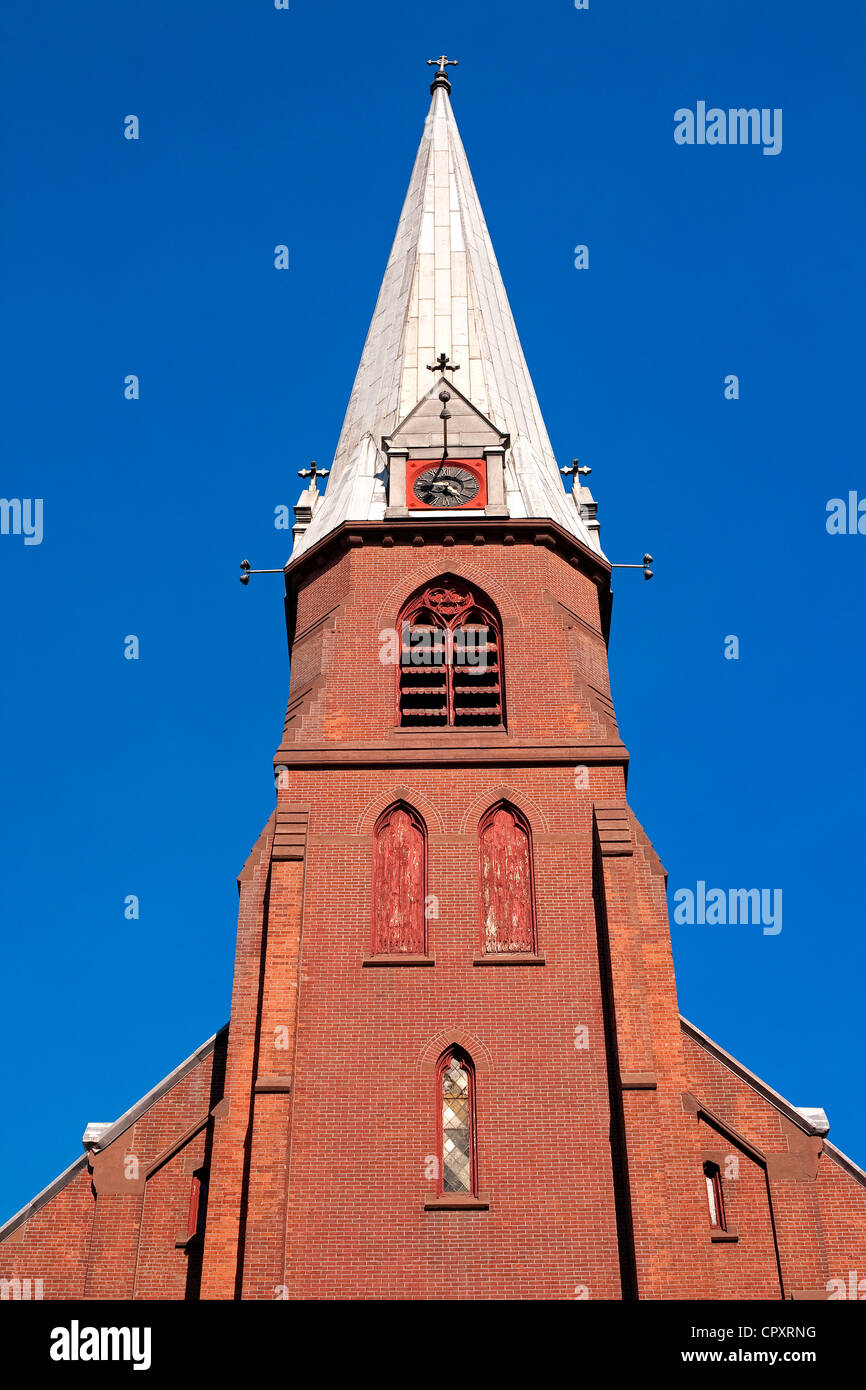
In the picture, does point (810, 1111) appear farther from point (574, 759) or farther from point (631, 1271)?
point (574, 759)

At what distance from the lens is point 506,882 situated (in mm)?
26047

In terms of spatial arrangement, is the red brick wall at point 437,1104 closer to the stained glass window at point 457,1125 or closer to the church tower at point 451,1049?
the church tower at point 451,1049

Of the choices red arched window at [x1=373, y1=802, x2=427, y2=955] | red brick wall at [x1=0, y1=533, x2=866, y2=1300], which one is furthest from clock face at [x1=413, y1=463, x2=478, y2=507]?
red arched window at [x1=373, y1=802, x2=427, y2=955]

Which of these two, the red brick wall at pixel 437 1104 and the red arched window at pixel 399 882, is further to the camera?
the red arched window at pixel 399 882

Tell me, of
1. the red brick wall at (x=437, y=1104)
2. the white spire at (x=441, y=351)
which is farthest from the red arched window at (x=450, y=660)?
the white spire at (x=441, y=351)

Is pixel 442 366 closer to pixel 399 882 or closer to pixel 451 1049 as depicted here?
pixel 399 882

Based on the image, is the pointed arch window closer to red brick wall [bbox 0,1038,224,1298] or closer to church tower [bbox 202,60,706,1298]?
church tower [bbox 202,60,706,1298]

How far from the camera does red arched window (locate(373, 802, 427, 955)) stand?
83.4ft

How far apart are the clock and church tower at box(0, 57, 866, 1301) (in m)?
0.58

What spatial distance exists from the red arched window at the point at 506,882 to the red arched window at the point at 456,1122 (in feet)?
6.03

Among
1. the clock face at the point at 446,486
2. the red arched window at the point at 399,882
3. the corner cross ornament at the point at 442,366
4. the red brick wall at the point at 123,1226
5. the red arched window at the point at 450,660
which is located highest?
the corner cross ornament at the point at 442,366

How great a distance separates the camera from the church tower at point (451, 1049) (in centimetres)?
2261
